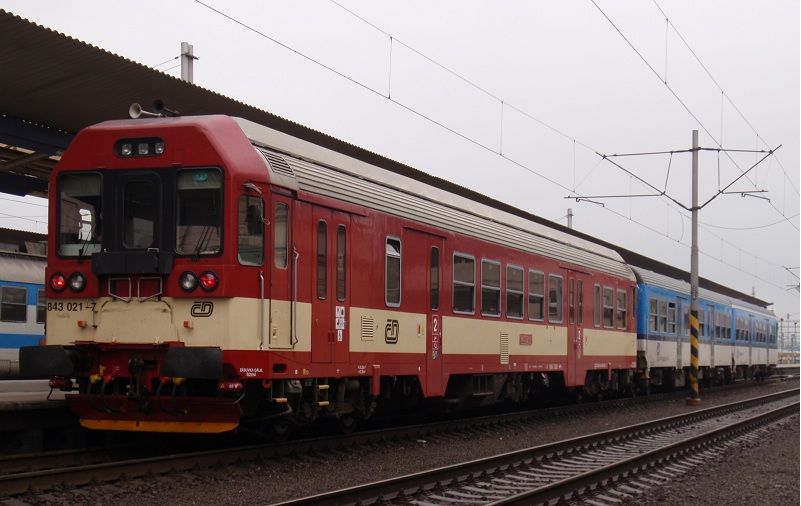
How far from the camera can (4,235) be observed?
27.4 m

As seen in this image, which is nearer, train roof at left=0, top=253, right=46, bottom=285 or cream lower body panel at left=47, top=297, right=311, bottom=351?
cream lower body panel at left=47, top=297, right=311, bottom=351

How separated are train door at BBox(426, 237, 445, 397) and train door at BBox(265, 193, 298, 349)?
11.9ft

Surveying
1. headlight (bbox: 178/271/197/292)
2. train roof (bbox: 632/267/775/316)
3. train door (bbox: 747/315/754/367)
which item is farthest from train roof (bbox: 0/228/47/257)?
train door (bbox: 747/315/754/367)

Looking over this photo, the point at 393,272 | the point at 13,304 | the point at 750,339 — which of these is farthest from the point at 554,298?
the point at 750,339

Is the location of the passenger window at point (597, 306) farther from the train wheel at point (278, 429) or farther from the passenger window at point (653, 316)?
the train wheel at point (278, 429)

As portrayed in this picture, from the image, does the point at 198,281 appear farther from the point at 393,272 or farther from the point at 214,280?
the point at 393,272

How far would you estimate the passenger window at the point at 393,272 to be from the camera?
42.3ft

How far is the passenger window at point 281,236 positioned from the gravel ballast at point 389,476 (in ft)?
7.44

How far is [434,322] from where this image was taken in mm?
14102

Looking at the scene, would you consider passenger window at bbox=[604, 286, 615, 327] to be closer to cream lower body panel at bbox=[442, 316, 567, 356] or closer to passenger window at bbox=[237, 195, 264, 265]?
cream lower body panel at bbox=[442, 316, 567, 356]

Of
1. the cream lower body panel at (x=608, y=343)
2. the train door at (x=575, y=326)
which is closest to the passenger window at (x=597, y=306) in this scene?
the cream lower body panel at (x=608, y=343)

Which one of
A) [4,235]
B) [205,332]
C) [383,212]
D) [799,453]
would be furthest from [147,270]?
[4,235]

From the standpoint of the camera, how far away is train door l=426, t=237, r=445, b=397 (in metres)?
13.9

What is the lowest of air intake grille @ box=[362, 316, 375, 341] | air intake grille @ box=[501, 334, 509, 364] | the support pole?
air intake grille @ box=[501, 334, 509, 364]
